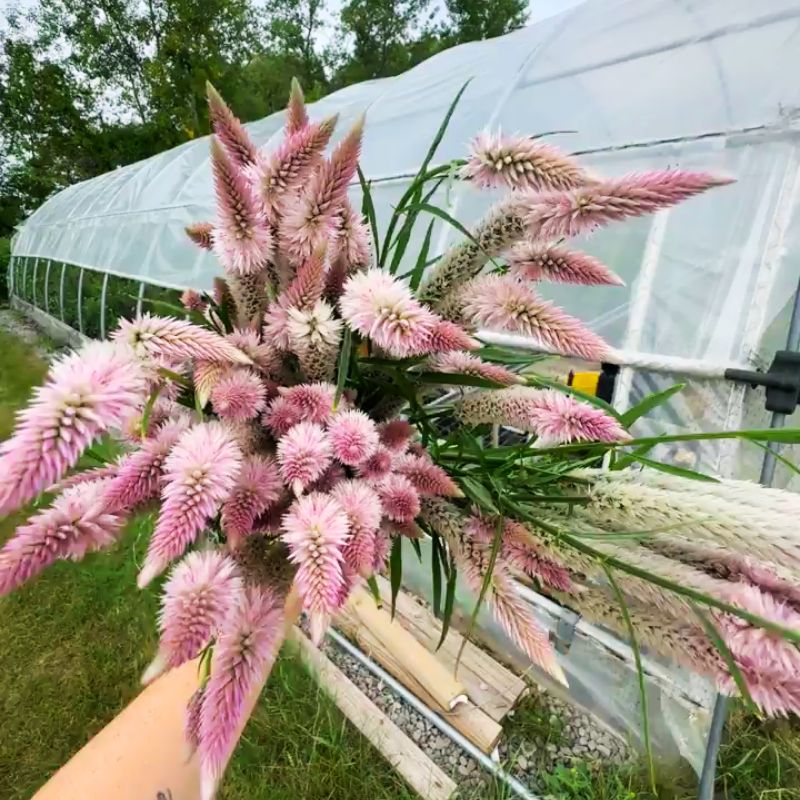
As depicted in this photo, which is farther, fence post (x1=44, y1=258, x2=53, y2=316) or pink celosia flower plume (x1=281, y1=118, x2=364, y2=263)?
fence post (x1=44, y1=258, x2=53, y2=316)

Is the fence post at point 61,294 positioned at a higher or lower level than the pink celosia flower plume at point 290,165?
lower

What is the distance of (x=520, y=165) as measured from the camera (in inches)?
19.5

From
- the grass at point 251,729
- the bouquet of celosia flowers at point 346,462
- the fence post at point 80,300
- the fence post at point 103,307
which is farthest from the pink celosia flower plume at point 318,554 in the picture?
the fence post at point 80,300

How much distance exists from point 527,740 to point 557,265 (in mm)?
2382

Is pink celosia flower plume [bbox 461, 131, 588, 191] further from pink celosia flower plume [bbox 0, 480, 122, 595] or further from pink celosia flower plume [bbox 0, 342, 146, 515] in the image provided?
pink celosia flower plume [bbox 0, 480, 122, 595]

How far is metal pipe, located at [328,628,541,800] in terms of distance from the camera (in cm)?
200

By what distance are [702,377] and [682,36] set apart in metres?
1.54

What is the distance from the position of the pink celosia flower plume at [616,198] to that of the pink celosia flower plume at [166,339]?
35cm

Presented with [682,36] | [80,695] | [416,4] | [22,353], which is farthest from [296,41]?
[80,695]

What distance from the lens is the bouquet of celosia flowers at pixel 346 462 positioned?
44cm

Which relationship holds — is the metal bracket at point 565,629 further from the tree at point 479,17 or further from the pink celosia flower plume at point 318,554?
the tree at point 479,17

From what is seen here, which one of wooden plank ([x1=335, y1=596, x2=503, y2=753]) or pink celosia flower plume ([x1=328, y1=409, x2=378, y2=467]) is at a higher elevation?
pink celosia flower plume ([x1=328, y1=409, x2=378, y2=467])

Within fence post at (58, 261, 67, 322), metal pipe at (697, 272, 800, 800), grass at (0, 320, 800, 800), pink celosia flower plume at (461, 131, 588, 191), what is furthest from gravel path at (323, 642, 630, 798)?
fence post at (58, 261, 67, 322)

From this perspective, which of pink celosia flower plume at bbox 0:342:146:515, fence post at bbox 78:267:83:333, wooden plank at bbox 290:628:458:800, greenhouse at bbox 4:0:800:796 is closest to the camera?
pink celosia flower plume at bbox 0:342:146:515
